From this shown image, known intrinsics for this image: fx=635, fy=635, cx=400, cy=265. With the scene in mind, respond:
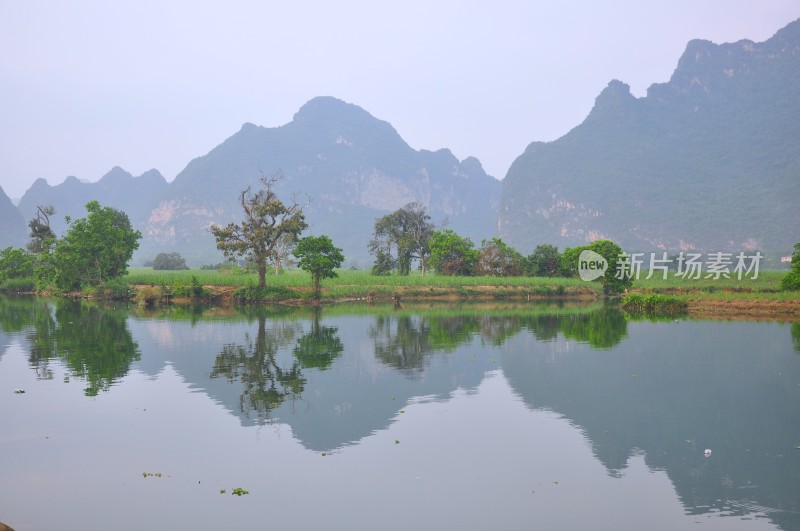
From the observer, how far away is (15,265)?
229ft

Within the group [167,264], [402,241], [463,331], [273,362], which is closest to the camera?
[273,362]

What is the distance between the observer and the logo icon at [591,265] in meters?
A: 61.2

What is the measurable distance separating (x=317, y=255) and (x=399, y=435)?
3798cm

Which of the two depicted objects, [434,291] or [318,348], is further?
[434,291]

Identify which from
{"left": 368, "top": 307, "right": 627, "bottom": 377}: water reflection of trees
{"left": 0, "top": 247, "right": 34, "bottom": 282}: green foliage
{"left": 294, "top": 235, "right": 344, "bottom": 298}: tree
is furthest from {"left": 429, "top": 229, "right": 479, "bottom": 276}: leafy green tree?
{"left": 0, "top": 247, "right": 34, "bottom": 282}: green foliage

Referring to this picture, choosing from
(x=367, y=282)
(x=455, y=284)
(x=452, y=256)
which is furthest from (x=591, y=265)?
(x=367, y=282)

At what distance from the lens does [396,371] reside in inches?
788

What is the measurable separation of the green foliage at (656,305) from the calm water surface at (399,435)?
17726 mm

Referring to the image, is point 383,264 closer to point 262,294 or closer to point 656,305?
point 262,294

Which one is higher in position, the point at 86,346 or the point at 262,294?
the point at 262,294

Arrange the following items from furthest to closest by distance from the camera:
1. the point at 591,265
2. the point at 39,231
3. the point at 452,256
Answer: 1. the point at 452,256
2. the point at 39,231
3. the point at 591,265

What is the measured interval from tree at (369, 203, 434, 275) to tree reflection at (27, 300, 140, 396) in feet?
126

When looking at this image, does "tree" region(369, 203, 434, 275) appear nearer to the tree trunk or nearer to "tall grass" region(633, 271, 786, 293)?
the tree trunk

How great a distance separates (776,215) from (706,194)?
25510mm
